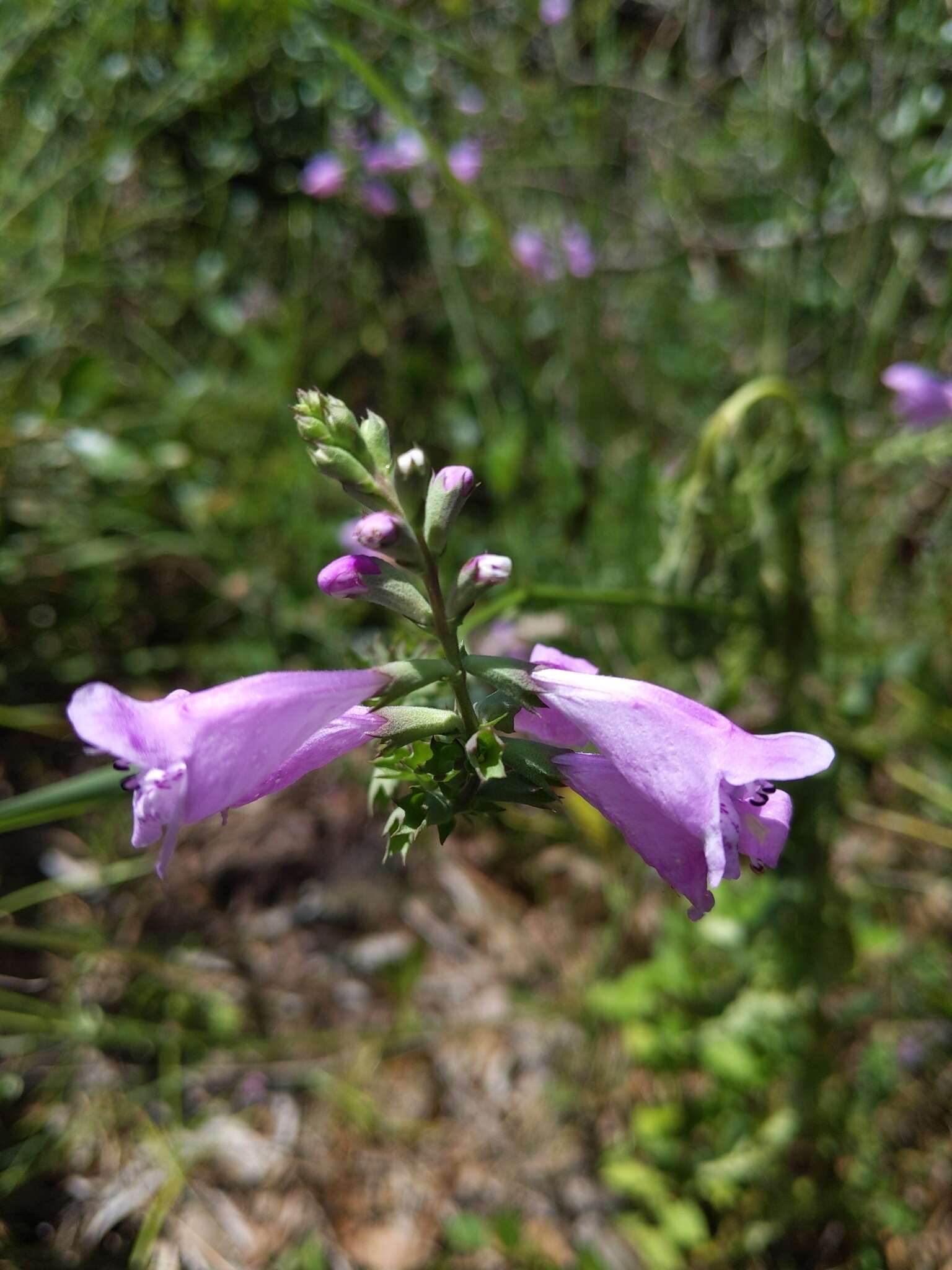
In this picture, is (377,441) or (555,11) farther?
(555,11)

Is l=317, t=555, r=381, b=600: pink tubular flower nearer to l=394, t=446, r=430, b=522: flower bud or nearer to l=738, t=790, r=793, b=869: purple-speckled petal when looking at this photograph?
l=394, t=446, r=430, b=522: flower bud

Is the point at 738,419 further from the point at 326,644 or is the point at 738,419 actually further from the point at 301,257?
the point at 301,257

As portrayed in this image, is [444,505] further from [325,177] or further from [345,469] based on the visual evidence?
[325,177]

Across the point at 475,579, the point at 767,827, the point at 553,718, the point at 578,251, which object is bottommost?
the point at 767,827

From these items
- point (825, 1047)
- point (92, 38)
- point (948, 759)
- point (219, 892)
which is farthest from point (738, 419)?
point (92, 38)

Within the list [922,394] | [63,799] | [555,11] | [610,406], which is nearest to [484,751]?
[63,799]

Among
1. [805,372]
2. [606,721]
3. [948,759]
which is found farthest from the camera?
[805,372]

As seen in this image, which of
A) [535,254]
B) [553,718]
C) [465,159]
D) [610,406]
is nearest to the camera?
[553,718]
